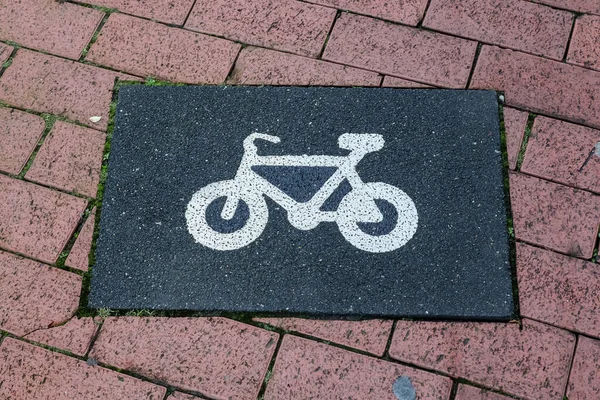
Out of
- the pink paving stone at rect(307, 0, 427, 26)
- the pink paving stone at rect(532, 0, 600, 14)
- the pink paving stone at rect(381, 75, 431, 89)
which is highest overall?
the pink paving stone at rect(532, 0, 600, 14)

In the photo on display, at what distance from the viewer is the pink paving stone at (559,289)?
2.29 m

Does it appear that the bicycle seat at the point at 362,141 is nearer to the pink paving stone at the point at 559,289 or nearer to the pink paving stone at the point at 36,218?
the pink paving stone at the point at 559,289

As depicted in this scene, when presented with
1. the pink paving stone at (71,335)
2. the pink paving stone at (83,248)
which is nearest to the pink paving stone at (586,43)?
the pink paving stone at (83,248)

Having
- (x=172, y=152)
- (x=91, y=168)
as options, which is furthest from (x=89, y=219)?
(x=172, y=152)

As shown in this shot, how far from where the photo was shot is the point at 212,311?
2.33 metres

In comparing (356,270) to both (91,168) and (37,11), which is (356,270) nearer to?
(91,168)

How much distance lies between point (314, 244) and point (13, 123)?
64.9 inches

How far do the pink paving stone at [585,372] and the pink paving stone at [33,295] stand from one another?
2050 millimetres

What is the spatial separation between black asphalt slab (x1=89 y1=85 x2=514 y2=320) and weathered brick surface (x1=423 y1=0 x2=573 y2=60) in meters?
0.40

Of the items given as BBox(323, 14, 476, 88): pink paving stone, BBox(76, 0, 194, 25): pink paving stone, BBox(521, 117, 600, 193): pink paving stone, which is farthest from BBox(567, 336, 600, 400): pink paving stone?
BBox(76, 0, 194, 25): pink paving stone

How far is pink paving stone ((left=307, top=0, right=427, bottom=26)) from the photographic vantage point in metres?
3.03

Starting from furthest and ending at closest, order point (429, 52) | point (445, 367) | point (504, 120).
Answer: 1. point (429, 52)
2. point (504, 120)
3. point (445, 367)

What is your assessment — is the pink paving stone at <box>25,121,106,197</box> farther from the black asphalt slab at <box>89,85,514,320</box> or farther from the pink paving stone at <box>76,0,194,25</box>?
the pink paving stone at <box>76,0,194,25</box>

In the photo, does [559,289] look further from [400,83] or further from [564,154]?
[400,83]
